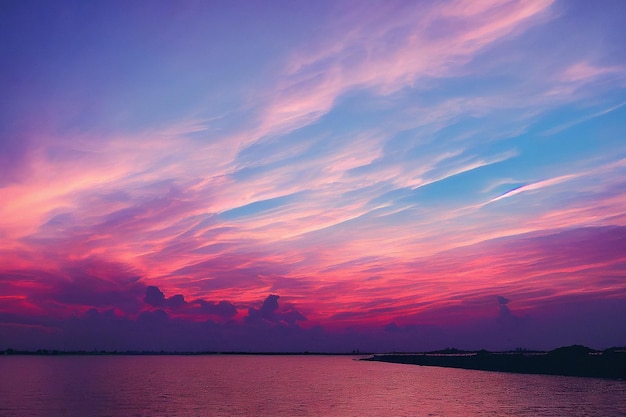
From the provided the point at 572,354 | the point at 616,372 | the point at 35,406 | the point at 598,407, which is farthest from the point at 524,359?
the point at 35,406

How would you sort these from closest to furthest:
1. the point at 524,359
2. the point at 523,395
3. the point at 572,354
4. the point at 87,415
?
the point at 87,415, the point at 523,395, the point at 572,354, the point at 524,359

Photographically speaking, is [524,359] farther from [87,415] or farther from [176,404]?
[87,415]

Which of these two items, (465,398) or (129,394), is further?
(129,394)

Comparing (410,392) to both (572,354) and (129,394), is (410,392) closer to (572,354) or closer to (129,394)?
(129,394)

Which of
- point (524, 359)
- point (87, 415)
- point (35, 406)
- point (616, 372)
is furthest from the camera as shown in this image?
point (524, 359)

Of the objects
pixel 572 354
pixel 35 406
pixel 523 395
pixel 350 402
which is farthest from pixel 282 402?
pixel 572 354

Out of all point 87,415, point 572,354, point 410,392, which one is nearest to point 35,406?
point 87,415

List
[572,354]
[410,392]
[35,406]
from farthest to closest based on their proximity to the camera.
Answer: [572,354]
[410,392]
[35,406]

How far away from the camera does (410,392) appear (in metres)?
93.2

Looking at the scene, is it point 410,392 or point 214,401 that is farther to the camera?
point 410,392

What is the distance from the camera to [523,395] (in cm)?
8419

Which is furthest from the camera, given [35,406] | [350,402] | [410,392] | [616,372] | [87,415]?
[616,372]

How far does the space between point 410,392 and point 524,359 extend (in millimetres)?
116317

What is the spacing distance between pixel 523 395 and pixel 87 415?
6211 centimetres
